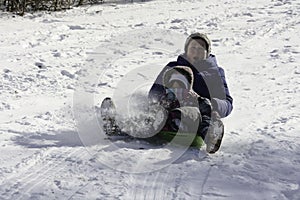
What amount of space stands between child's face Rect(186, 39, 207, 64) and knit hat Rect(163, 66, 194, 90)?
52 cm

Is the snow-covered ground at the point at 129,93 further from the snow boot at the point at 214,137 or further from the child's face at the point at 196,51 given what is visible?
the child's face at the point at 196,51

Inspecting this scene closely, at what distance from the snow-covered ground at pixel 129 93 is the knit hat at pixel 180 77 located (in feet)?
2.07

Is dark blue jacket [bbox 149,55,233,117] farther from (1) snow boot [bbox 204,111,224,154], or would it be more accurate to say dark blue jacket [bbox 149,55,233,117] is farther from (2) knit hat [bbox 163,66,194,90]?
(1) snow boot [bbox 204,111,224,154]

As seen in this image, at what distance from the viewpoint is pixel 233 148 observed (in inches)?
174

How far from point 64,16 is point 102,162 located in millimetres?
7045

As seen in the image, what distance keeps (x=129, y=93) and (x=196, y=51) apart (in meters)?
1.16

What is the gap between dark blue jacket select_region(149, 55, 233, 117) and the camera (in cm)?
473

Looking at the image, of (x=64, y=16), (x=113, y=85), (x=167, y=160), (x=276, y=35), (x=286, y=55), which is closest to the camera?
(x=167, y=160)

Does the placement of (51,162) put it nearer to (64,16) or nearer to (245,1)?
(64,16)

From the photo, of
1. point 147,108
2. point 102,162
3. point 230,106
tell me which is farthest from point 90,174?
point 230,106

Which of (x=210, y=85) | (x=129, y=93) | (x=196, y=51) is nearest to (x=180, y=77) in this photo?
(x=210, y=85)

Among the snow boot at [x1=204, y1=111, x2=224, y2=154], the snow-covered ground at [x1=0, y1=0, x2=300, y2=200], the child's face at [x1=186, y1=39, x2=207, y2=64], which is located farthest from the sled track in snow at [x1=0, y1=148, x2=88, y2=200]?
the child's face at [x1=186, y1=39, x2=207, y2=64]

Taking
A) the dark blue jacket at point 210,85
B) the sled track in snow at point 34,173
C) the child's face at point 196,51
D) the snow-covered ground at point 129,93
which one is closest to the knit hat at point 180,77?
the dark blue jacket at point 210,85

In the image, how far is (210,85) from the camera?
494cm
